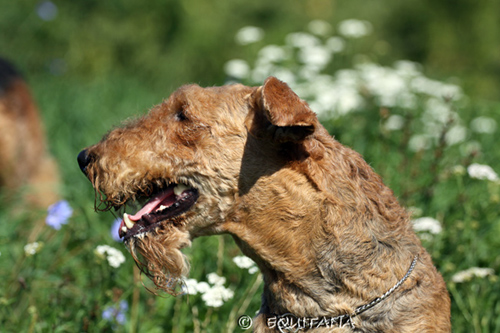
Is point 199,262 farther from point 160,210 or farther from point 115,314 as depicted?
point 160,210

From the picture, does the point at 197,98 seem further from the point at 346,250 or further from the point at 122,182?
the point at 346,250

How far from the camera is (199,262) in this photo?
388cm

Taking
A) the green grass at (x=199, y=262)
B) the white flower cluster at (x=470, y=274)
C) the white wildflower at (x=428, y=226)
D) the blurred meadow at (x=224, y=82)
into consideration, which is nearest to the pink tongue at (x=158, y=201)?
the blurred meadow at (x=224, y=82)

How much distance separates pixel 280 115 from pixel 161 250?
0.86 meters

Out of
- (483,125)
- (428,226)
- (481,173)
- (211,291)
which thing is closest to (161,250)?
(211,291)

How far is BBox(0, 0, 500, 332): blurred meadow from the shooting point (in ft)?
11.1

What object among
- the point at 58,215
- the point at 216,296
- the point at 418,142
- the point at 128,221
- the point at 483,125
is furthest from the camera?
the point at 483,125

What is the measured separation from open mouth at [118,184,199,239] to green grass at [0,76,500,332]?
56 centimetres

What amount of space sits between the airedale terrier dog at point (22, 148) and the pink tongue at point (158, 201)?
7.82ft

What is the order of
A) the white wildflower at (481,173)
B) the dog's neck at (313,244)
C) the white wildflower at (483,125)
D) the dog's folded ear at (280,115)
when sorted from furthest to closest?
1. the white wildflower at (483,125)
2. the white wildflower at (481,173)
3. the dog's neck at (313,244)
4. the dog's folded ear at (280,115)

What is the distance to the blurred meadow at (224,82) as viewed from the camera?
3.38m

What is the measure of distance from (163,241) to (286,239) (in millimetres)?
550

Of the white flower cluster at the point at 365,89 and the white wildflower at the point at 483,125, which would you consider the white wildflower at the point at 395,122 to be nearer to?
the white flower cluster at the point at 365,89

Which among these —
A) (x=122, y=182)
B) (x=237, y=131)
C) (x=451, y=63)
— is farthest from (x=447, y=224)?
(x=451, y=63)
